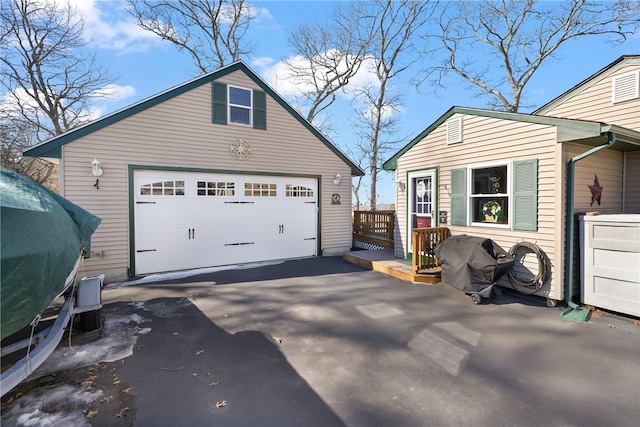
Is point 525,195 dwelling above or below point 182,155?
below

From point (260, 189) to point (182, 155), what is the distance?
2.08 meters

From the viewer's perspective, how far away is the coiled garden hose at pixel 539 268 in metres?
4.75

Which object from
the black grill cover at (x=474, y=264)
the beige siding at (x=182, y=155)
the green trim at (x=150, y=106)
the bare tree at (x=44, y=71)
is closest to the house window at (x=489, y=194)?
the black grill cover at (x=474, y=264)

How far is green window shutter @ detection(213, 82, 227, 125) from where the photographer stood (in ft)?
24.5

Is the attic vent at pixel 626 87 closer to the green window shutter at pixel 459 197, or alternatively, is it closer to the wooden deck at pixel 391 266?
the green window shutter at pixel 459 197

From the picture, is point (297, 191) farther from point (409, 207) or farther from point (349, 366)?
point (349, 366)

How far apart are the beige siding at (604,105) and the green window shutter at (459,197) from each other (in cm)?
372

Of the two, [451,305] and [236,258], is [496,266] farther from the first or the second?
[236,258]

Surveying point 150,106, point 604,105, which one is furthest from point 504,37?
point 150,106

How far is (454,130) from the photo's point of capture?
636cm

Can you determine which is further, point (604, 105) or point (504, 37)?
point (504, 37)

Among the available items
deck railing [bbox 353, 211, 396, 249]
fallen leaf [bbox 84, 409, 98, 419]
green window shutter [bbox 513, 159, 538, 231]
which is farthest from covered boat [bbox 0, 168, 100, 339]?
deck railing [bbox 353, 211, 396, 249]

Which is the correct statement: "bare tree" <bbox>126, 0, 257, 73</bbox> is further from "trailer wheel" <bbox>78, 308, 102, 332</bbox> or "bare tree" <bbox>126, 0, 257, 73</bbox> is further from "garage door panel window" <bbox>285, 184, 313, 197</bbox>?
"trailer wheel" <bbox>78, 308, 102, 332</bbox>

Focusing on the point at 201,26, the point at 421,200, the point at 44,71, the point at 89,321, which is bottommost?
the point at 89,321
